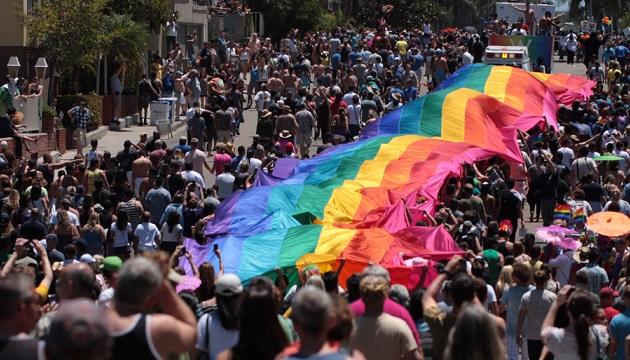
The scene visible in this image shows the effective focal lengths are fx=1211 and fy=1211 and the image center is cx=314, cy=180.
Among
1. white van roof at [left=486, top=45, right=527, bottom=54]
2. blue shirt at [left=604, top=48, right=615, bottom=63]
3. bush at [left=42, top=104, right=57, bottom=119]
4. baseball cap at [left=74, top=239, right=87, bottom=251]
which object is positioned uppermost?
white van roof at [left=486, top=45, right=527, bottom=54]

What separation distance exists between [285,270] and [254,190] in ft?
12.1

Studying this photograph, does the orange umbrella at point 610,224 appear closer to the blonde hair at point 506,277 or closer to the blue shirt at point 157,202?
the blonde hair at point 506,277

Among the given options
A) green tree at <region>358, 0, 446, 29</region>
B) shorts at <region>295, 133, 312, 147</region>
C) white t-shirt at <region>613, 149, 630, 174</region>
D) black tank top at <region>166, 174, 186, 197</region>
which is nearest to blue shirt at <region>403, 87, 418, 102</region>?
shorts at <region>295, 133, 312, 147</region>

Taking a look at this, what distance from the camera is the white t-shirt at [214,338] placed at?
7.02 meters

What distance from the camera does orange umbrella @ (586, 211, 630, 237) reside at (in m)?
14.0

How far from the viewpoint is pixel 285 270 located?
13.6 metres

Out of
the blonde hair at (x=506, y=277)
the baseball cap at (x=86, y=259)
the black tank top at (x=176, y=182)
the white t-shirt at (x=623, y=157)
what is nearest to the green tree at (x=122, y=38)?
the black tank top at (x=176, y=182)

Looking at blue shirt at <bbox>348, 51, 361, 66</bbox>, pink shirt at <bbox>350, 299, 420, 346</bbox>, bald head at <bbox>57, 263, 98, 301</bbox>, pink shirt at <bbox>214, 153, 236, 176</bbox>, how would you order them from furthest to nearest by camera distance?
blue shirt at <bbox>348, 51, 361, 66</bbox>
pink shirt at <bbox>214, 153, 236, 176</bbox>
pink shirt at <bbox>350, 299, 420, 346</bbox>
bald head at <bbox>57, 263, 98, 301</bbox>

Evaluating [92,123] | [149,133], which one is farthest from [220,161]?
[149,133]

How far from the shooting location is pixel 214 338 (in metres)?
7.05

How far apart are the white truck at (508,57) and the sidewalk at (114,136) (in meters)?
8.31

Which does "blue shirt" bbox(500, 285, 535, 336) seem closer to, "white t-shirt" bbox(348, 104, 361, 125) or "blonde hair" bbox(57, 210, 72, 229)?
"blonde hair" bbox(57, 210, 72, 229)

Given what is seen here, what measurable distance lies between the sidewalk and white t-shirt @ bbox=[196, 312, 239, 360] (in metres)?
18.1

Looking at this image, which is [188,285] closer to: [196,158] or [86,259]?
[86,259]
